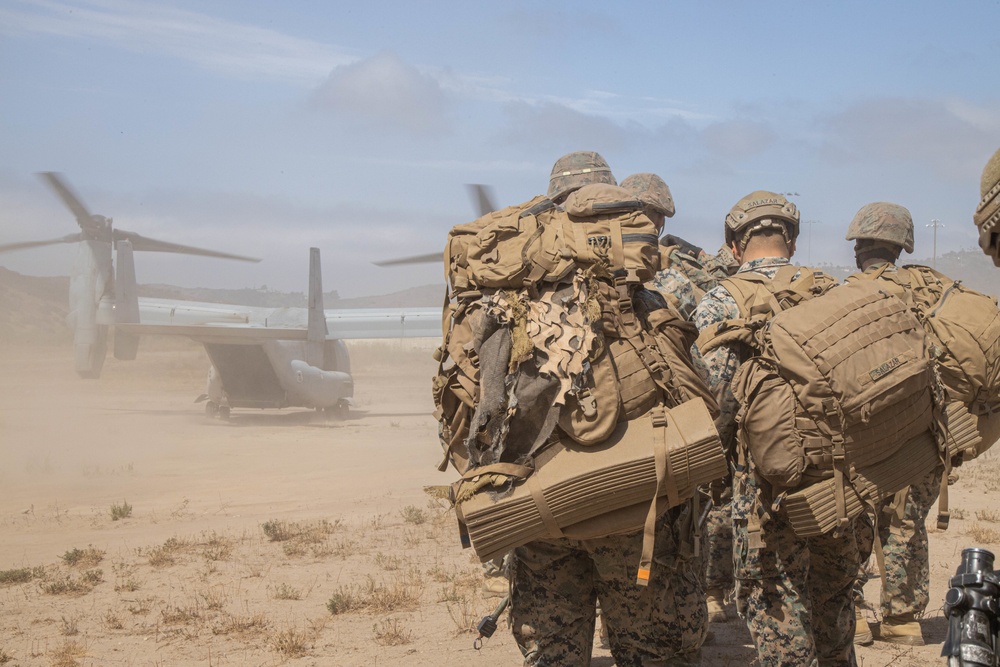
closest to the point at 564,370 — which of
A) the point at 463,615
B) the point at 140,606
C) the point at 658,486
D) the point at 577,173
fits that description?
the point at 658,486

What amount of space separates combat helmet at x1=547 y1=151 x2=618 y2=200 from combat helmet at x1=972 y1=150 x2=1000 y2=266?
10.6 feet

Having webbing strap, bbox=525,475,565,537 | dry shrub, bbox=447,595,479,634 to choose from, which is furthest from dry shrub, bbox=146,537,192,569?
webbing strap, bbox=525,475,565,537

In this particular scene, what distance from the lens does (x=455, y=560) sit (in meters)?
7.88

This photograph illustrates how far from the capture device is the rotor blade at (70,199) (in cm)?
3170

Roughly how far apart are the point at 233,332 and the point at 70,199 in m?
11.5

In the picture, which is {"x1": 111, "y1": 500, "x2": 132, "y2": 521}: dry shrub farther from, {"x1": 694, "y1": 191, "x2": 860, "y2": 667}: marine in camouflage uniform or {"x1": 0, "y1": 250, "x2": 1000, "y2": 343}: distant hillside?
{"x1": 0, "y1": 250, "x2": 1000, "y2": 343}: distant hillside

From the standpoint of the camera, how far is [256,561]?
26.3ft

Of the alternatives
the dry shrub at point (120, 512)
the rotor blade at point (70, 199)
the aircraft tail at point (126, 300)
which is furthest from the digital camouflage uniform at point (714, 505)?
the rotor blade at point (70, 199)

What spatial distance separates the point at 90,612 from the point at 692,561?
4.99 meters

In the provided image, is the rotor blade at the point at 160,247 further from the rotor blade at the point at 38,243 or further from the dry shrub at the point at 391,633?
the dry shrub at the point at 391,633

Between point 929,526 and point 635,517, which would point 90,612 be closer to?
point 635,517

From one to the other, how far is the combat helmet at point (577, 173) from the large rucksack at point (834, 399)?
1.62m

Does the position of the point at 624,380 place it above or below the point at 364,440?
above

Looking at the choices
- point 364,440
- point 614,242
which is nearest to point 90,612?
point 614,242
